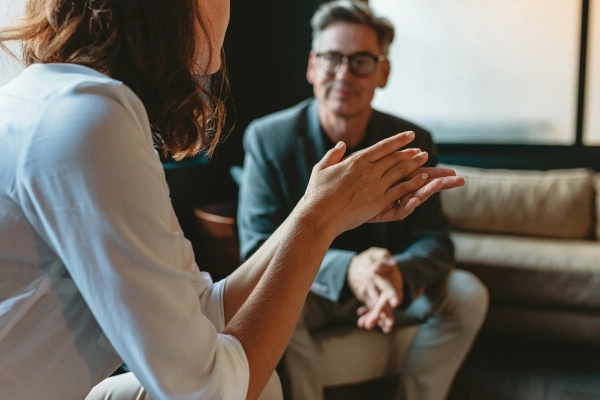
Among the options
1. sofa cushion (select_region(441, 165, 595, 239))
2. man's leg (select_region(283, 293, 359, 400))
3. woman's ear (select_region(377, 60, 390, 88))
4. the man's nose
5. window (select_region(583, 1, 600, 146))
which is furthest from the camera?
window (select_region(583, 1, 600, 146))

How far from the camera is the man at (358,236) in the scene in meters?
1.78

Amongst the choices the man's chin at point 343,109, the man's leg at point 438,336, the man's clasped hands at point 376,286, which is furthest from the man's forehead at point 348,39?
the man's leg at point 438,336

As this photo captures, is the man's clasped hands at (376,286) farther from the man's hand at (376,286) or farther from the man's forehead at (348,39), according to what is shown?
the man's forehead at (348,39)

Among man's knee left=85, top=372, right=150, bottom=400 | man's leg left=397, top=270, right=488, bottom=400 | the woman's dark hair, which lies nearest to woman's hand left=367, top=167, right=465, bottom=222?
the woman's dark hair

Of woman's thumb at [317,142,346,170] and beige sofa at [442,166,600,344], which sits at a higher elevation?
woman's thumb at [317,142,346,170]

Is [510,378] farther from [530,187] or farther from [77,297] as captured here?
[77,297]

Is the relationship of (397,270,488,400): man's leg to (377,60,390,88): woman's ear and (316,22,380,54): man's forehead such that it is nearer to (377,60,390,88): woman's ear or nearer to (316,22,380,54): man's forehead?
(377,60,390,88): woman's ear

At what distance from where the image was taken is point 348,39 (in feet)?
6.66

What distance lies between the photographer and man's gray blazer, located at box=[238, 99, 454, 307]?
192 cm

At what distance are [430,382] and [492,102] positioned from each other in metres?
2.24

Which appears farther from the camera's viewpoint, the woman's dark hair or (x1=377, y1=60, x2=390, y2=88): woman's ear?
Result: (x1=377, y1=60, x2=390, y2=88): woman's ear

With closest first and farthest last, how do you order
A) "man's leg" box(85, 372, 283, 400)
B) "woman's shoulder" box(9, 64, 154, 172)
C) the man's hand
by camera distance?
"woman's shoulder" box(9, 64, 154, 172), "man's leg" box(85, 372, 283, 400), the man's hand

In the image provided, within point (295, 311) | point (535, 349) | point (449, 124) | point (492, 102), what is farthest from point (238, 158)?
point (295, 311)

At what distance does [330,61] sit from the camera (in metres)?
Answer: 2.04
